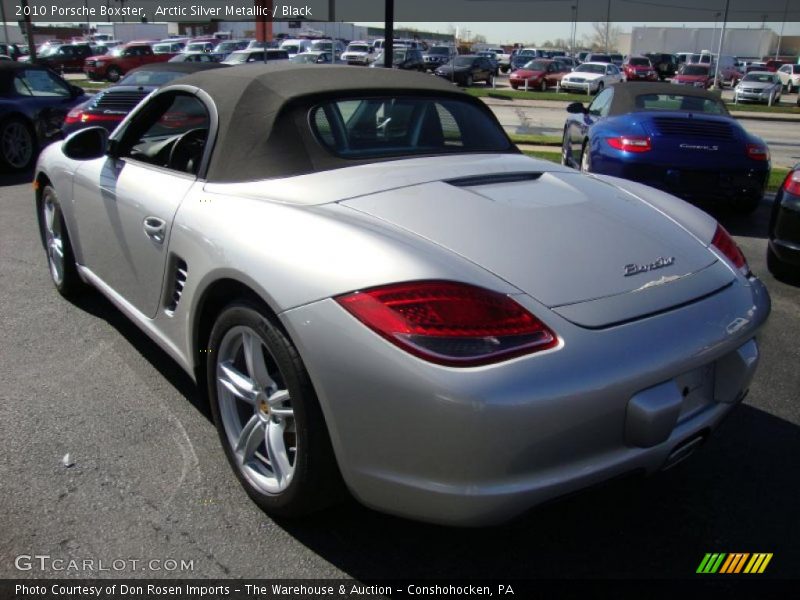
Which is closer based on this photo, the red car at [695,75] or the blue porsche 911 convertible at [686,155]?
the blue porsche 911 convertible at [686,155]

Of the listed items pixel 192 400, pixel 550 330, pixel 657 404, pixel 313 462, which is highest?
pixel 550 330

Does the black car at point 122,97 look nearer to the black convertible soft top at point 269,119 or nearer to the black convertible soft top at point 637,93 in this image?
the black convertible soft top at point 637,93

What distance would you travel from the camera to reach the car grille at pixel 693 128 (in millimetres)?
6934

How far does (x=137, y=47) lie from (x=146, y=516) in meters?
38.8

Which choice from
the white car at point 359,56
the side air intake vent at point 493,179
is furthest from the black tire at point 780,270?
the white car at point 359,56

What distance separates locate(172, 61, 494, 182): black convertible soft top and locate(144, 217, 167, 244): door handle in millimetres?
298

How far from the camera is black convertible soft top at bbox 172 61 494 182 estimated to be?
276 centimetres

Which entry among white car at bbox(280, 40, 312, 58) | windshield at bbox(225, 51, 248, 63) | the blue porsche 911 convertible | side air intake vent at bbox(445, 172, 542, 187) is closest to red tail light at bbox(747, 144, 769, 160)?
the blue porsche 911 convertible

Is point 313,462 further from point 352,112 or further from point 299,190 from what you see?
point 352,112

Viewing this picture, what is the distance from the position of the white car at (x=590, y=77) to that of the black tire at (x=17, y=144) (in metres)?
27.9

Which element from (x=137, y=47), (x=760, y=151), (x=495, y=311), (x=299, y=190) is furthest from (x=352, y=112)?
(x=137, y=47)

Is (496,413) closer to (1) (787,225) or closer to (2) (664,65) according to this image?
(1) (787,225)

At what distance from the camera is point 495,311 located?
196 centimetres

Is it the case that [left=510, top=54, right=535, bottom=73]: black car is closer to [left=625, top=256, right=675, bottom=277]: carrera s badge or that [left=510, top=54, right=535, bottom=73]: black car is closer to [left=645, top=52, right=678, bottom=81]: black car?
[left=645, top=52, right=678, bottom=81]: black car
